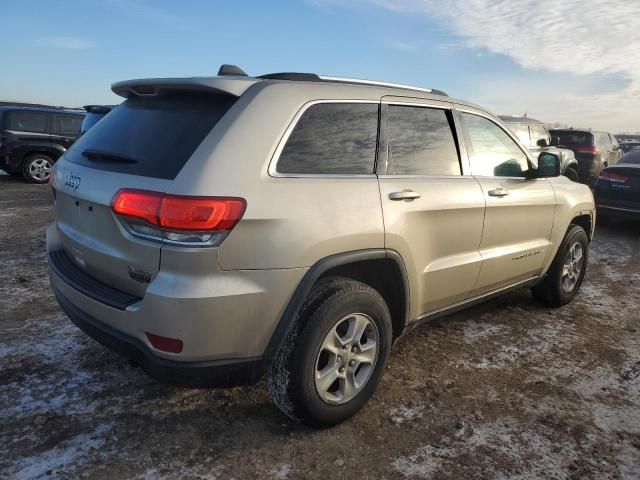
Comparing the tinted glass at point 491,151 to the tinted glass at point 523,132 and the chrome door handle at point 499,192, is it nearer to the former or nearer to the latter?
the chrome door handle at point 499,192

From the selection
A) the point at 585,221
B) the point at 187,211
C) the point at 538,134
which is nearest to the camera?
the point at 187,211

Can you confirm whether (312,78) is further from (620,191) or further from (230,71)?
(620,191)

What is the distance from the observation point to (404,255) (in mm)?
2824

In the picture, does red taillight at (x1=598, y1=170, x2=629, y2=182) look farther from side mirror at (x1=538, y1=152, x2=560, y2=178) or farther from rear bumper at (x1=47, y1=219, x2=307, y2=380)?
rear bumper at (x1=47, y1=219, x2=307, y2=380)

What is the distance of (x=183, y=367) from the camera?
2174 millimetres

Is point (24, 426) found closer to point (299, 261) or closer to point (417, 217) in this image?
point (299, 261)

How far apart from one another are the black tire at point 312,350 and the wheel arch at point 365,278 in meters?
0.09

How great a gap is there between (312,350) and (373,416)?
26.8 inches

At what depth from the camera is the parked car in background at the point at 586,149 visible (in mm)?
13836

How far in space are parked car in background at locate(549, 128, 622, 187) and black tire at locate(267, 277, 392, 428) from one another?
44.0ft

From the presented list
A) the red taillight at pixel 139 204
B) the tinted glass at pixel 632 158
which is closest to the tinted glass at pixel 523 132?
the tinted glass at pixel 632 158

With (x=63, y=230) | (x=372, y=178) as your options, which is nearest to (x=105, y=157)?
(x=63, y=230)

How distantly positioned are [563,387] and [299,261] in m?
2.07

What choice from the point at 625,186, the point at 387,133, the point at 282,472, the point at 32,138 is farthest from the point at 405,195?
the point at 32,138
